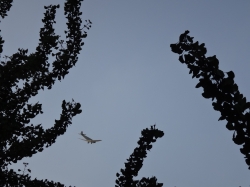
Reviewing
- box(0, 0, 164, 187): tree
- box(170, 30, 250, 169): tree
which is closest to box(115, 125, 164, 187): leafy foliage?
box(0, 0, 164, 187): tree

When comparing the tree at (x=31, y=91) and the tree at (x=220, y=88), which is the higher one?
the tree at (x=31, y=91)

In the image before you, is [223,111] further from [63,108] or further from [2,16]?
[2,16]

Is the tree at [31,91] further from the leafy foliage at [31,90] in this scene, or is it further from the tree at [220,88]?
the tree at [220,88]

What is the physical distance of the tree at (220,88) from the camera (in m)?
2.94

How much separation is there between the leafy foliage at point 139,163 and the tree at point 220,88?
4873mm

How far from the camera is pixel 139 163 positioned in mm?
7883

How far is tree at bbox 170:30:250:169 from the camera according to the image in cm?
294

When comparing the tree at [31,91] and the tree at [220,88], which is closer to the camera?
the tree at [220,88]

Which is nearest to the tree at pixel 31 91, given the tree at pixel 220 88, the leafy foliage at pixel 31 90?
the leafy foliage at pixel 31 90

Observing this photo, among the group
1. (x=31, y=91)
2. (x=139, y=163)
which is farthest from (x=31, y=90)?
(x=139, y=163)

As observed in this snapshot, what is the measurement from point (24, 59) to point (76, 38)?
248 cm

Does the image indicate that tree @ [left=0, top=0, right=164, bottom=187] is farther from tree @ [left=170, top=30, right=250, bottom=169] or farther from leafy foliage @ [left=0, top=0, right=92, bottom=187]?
tree @ [left=170, top=30, right=250, bottom=169]

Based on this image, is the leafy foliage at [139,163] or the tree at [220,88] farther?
the leafy foliage at [139,163]

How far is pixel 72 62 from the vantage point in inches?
473
